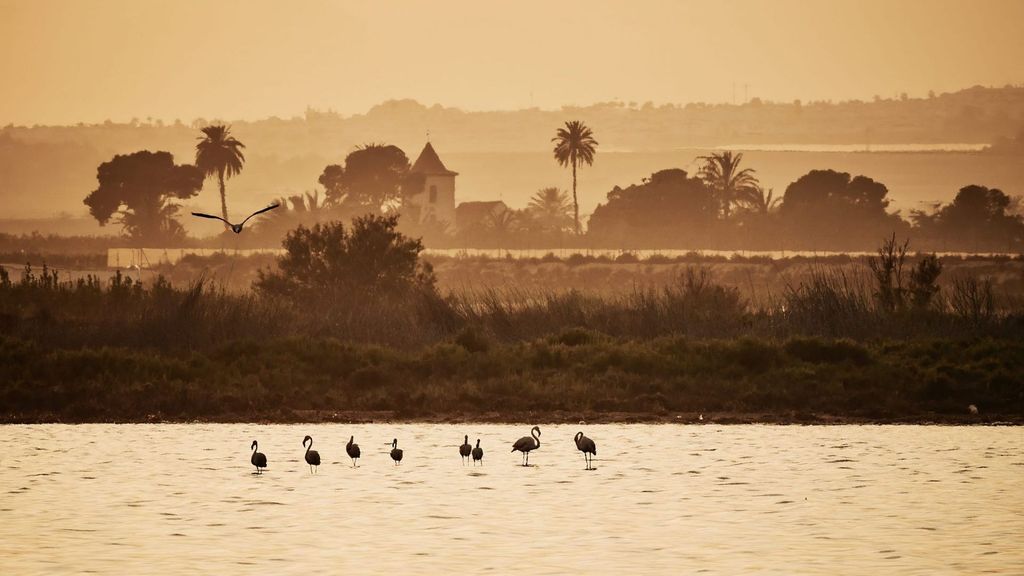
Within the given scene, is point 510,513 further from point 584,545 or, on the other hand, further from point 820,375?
point 820,375

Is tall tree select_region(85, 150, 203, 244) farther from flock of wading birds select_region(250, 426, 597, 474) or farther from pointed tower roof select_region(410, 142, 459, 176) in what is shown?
flock of wading birds select_region(250, 426, 597, 474)

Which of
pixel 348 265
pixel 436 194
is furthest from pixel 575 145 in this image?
pixel 348 265

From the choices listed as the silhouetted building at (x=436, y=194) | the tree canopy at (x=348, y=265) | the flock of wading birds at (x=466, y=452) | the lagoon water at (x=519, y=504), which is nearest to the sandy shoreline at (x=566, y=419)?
the lagoon water at (x=519, y=504)

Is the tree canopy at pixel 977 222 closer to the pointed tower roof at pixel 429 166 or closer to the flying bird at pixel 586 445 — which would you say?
the pointed tower roof at pixel 429 166

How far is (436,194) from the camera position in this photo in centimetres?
16150

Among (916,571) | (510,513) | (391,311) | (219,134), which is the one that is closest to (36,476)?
(510,513)

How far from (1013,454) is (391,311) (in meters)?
22.3

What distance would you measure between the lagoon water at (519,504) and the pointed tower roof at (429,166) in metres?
134

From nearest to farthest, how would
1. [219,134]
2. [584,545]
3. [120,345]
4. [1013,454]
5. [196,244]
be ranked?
1. [584,545]
2. [1013,454]
3. [120,345]
4. [196,244]
5. [219,134]

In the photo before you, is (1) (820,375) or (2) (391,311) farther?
(2) (391,311)

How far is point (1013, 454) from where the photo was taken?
2520 cm

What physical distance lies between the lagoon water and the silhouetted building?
430 feet

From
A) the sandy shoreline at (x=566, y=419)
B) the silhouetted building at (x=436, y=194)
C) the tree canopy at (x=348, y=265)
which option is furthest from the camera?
the silhouetted building at (x=436, y=194)

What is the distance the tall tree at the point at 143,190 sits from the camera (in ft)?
464
